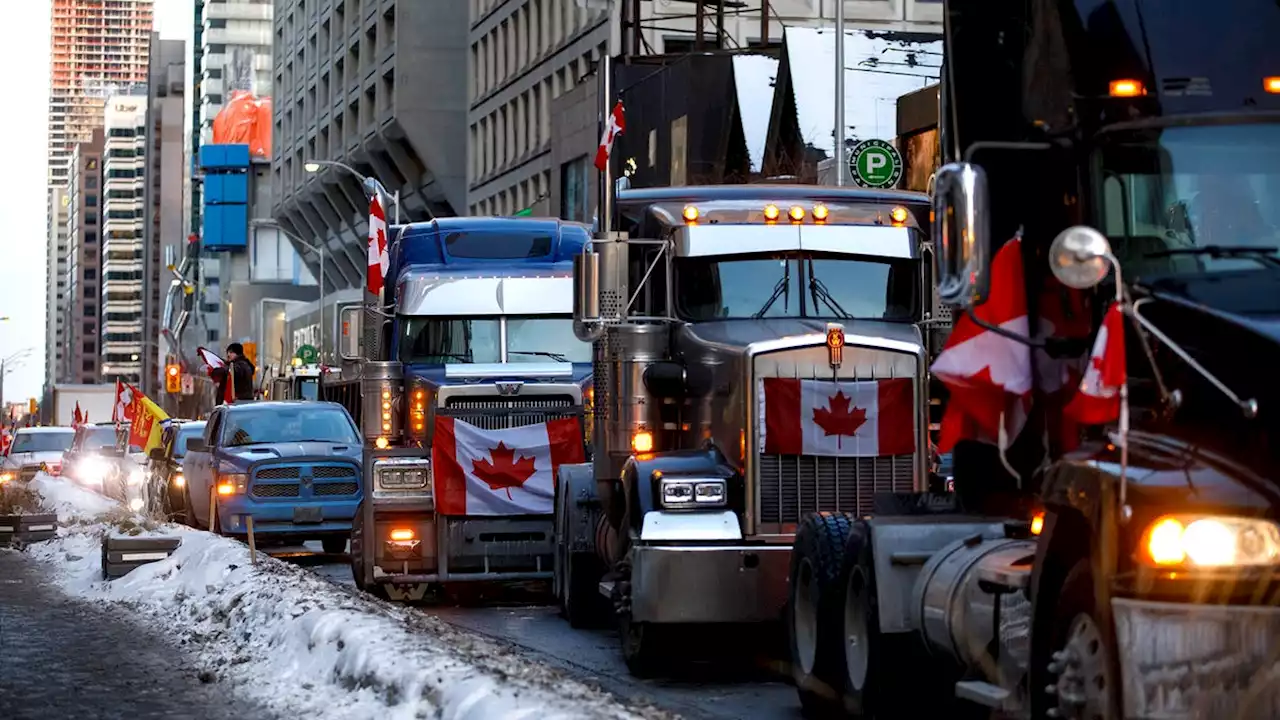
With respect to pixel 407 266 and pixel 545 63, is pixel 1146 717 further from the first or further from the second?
pixel 545 63

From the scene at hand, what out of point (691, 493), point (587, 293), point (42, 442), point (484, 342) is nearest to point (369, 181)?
point (484, 342)

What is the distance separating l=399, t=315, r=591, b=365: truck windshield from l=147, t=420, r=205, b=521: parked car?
10.7 m

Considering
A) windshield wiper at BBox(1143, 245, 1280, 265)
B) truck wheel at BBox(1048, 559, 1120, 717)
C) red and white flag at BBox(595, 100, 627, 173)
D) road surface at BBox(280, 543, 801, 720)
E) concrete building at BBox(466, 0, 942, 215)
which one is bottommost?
road surface at BBox(280, 543, 801, 720)

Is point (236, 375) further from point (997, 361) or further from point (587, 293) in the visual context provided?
point (997, 361)

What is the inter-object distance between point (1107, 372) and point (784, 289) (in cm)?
756

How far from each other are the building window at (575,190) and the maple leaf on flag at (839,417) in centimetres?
5101

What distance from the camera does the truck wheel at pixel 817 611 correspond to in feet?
37.5

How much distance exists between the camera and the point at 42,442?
5725 centimetres

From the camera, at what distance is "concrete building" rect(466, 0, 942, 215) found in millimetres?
65375

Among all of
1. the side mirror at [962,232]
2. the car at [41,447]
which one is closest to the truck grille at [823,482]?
the side mirror at [962,232]

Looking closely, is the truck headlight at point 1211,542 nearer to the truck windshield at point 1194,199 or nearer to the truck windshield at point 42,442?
the truck windshield at point 1194,199

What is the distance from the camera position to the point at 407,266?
74.6 ft

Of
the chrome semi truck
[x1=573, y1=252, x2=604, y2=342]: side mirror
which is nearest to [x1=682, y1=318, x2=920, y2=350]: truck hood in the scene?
the chrome semi truck

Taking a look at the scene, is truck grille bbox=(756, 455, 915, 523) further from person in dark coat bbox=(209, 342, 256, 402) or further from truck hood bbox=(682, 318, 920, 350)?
person in dark coat bbox=(209, 342, 256, 402)
